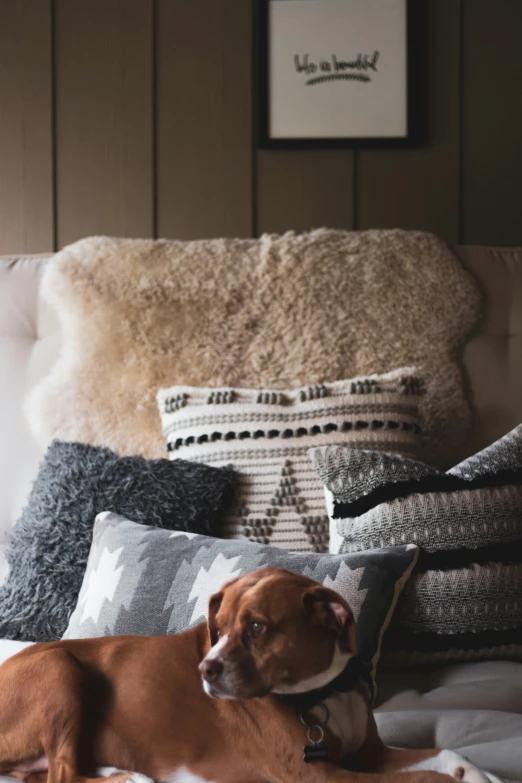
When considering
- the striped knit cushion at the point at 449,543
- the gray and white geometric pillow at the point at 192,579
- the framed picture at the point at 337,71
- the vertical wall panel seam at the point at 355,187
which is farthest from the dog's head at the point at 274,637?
the framed picture at the point at 337,71

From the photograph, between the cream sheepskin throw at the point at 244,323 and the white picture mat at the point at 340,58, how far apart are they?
40 cm

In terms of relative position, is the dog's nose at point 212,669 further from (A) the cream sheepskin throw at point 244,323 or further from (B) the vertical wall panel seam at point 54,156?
(B) the vertical wall panel seam at point 54,156

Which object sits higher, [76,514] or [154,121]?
[154,121]

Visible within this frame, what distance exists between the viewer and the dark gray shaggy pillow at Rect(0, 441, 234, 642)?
1.30 m

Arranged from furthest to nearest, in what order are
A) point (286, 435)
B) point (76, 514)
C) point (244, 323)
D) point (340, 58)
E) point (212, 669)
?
point (340, 58) → point (244, 323) → point (286, 435) → point (76, 514) → point (212, 669)

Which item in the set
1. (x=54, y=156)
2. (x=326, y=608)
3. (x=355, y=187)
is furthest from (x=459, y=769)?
(x=54, y=156)

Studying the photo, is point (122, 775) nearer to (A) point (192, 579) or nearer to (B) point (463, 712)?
(A) point (192, 579)

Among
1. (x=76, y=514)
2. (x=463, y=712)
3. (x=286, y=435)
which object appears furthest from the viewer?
(x=286, y=435)

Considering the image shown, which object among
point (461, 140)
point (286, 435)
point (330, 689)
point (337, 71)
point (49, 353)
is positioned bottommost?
point (330, 689)

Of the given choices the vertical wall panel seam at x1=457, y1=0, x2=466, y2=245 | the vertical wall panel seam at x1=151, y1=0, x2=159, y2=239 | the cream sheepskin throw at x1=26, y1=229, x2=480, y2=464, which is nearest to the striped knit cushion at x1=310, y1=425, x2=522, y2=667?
the cream sheepskin throw at x1=26, y1=229, x2=480, y2=464

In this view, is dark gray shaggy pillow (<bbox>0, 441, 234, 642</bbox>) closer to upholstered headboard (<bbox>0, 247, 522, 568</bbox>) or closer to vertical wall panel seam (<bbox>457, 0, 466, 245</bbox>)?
upholstered headboard (<bbox>0, 247, 522, 568</bbox>)

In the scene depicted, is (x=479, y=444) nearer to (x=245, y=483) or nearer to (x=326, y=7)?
(x=245, y=483)

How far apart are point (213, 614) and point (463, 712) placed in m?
0.39

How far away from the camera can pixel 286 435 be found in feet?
4.74
